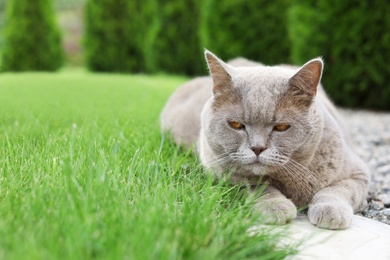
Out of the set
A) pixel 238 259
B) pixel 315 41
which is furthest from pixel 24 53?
pixel 238 259

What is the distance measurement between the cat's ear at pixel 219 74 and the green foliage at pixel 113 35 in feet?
32.9

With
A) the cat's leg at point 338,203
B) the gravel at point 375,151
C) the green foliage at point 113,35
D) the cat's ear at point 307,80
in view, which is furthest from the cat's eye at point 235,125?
the green foliage at point 113,35

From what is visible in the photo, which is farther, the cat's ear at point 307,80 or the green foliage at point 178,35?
the green foliage at point 178,35

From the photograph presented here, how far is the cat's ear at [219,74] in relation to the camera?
94.9 inches

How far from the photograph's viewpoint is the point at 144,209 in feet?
5.98

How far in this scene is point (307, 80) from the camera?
→ 91.7 inches

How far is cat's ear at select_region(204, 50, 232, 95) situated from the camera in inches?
94.9

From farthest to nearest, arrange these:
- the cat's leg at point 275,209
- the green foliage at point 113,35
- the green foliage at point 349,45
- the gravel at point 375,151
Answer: the green foliage at point 113,35 → the green foliage at point 349,45 → the gravel at point 375,151 → the cat's leg at point 275,209

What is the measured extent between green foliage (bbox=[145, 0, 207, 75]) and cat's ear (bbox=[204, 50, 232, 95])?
815 centimetres

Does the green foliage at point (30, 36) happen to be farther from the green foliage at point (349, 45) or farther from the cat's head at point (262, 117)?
the cat's head at point (262, 117)

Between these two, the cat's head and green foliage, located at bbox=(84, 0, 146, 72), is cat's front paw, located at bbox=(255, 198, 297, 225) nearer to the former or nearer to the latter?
the cat's head

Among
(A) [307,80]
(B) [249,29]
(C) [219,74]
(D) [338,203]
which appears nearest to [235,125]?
(C) [219,74]

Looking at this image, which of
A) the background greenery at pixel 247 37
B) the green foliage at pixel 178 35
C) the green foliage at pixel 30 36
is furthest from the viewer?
the green foliage at pixel 30 36

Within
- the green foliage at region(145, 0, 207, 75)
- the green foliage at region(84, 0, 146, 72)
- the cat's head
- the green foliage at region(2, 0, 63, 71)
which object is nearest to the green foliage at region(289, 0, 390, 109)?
the green foliage at region(145, 0, 207, 75)
